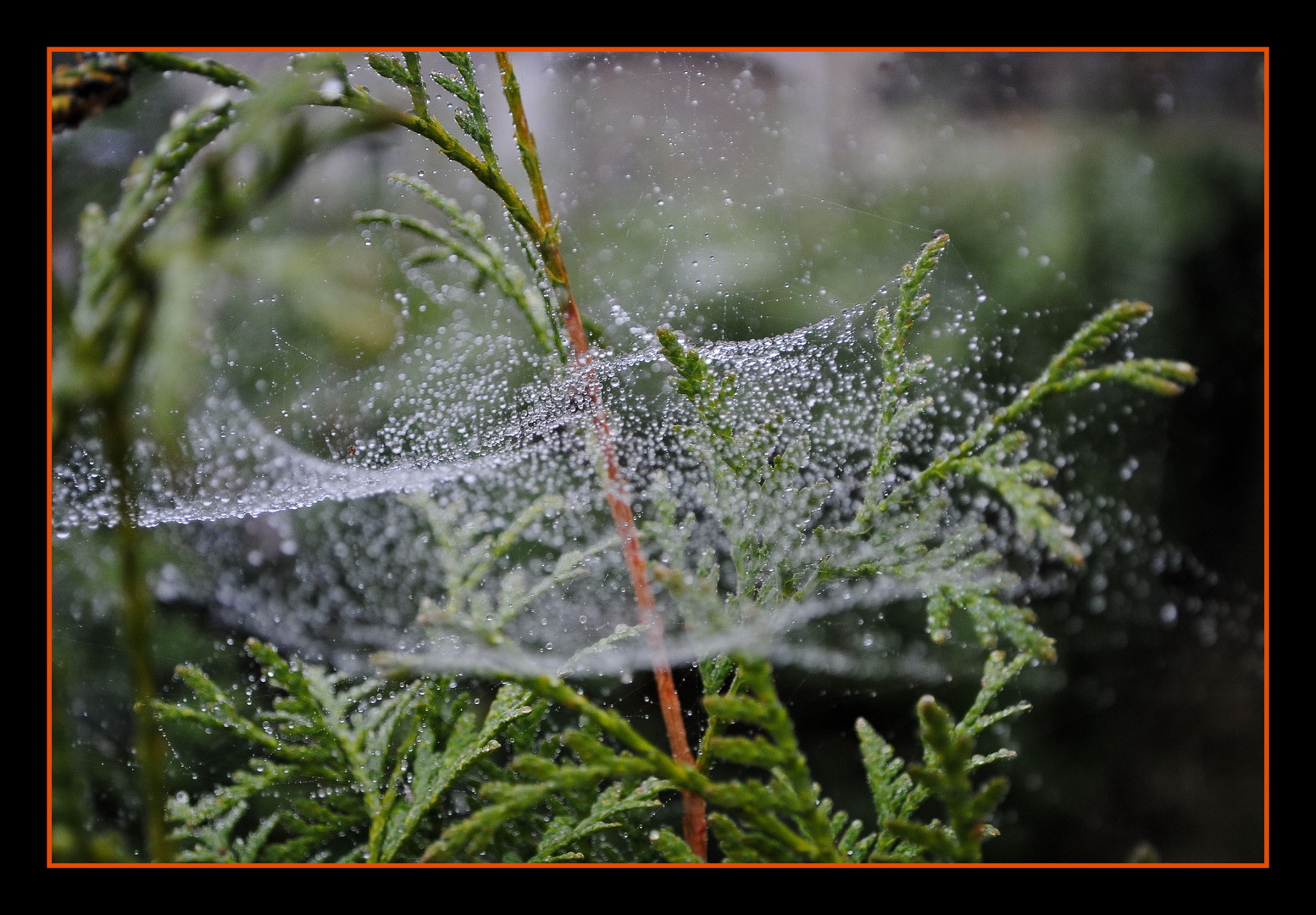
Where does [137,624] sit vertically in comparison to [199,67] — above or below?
below

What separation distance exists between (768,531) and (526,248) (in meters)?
0.34

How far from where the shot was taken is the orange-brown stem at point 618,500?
57 centimetres

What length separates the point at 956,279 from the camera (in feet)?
4.55

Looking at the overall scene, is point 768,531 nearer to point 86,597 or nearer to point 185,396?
point 185,396

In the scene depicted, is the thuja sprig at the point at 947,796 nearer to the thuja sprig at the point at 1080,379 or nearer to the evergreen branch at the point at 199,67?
the thuja sprig at the point at 1080,379

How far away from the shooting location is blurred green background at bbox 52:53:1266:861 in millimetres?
1006

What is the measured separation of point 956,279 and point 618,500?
1.08 metres

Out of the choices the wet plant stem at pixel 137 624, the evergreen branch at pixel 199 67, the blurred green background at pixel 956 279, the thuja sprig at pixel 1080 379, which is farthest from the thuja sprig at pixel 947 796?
the evergreen branch at pixel 199 67

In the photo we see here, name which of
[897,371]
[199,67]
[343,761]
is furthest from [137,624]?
Result: [897,371]

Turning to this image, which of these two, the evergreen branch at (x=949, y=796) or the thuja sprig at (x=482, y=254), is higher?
the thuja sprig at (x=482, y=254)

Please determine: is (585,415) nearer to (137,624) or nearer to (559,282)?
(559,282)

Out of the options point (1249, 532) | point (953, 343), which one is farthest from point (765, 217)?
point (1249, 532)

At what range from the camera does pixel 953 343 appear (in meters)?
1.34

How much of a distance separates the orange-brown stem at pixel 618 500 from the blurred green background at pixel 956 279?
26 cm
